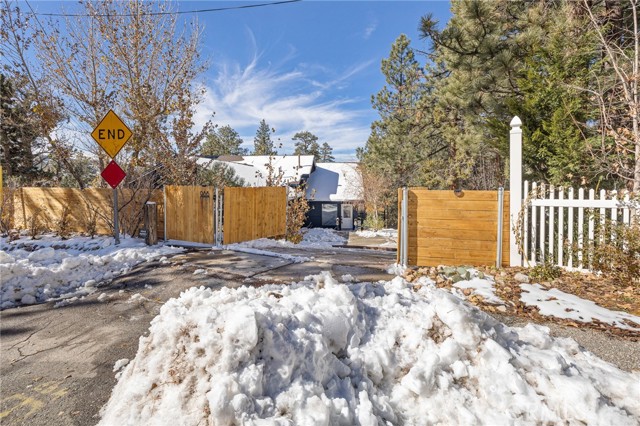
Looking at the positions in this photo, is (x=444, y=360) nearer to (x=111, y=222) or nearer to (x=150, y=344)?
(x=150, y=344)

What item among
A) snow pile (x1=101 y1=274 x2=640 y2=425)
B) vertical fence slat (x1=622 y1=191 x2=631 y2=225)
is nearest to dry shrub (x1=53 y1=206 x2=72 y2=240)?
snow pile (x1=101 y1=274 x2=640 y2=425)

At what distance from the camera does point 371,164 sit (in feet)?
70.2

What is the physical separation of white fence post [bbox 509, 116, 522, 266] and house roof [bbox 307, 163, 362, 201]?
17722 millimetres

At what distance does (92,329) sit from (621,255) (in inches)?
284

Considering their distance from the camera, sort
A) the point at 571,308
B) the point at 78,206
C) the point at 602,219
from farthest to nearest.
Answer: the point at 78,206
the point at 602,219
the point at 571,308

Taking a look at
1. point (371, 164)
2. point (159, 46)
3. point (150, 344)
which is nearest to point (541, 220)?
point (150, 344)

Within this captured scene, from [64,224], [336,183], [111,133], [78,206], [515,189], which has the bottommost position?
[64,224]

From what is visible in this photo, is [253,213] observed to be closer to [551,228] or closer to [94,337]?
[94,337]

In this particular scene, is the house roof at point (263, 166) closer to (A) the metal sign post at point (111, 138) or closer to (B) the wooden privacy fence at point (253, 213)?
(B) the wooden privacy fence at point (253, 213)

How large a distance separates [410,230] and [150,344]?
4.83 m

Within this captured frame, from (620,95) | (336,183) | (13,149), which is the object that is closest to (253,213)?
(620,95)

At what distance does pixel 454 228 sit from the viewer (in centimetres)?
602

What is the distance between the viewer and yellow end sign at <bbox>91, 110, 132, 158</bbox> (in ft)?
23.6

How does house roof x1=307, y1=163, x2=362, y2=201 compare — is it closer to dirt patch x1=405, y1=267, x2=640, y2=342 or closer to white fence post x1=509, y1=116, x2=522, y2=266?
white fence post x1=509, y1=116, x2=522, y2=266
